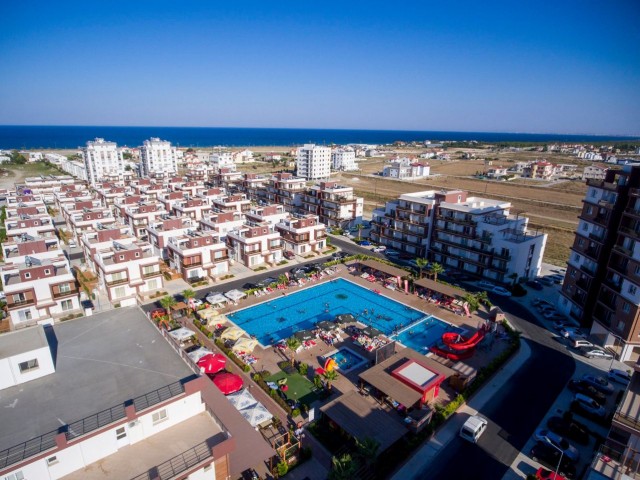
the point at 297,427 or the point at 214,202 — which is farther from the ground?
the point at 214,202

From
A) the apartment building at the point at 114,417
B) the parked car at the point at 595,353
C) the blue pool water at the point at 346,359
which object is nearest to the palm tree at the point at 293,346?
the blue pool water at the point at 346,359

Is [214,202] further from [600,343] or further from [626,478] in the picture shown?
[626,478]

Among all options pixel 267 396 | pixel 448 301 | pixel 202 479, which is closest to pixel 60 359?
pixel 202 479

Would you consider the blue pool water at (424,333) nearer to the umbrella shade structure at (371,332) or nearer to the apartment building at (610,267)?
the umbrella shade structure at (371,332)

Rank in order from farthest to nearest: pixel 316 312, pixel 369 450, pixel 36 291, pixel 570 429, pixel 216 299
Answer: pixel 216 299 → pixel 316 312 → pixel 36 291 → pixel 570 429 → pixel 369 450

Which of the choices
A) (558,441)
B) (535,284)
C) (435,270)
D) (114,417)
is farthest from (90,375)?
Result: (535,284)

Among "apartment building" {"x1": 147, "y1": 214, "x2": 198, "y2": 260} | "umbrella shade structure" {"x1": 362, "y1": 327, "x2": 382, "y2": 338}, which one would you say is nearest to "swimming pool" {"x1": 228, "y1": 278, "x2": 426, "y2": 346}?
"umbrella shade structure" {"x1": 362, "y1": 327, "x2": 382, "y2": 338}

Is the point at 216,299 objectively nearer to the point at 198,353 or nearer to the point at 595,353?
the point at 198,353
